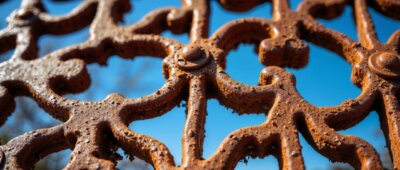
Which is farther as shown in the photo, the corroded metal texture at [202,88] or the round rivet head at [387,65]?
the round rivet head at [387,65]

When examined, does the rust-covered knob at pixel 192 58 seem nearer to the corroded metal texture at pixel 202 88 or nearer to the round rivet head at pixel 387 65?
the corroded metal texture at pixel 202 88

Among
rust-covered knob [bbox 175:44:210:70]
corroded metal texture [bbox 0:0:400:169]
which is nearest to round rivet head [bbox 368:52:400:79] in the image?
corroded metal texture [bbox 0:0:400:169]

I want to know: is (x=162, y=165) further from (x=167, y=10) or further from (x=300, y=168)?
(x=167, y=10)

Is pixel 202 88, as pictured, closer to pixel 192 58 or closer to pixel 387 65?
pixel 192 58

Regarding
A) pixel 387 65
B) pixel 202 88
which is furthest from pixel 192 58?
pixel 387 65

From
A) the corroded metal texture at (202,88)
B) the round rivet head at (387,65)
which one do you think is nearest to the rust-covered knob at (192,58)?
the corroded metal texture at (202,88)

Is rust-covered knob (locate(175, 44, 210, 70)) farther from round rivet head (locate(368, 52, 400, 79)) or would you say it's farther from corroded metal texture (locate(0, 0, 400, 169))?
round rivet head (locate(368, 52, 400, 79))
